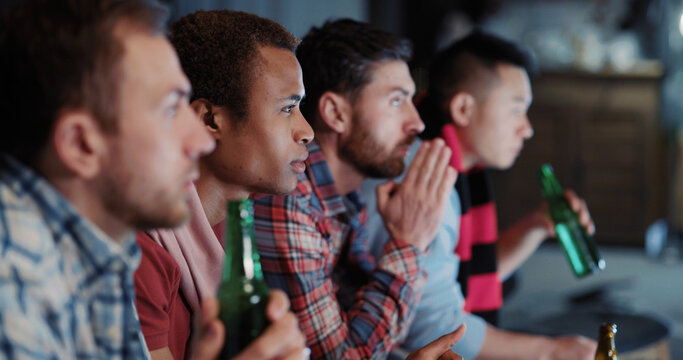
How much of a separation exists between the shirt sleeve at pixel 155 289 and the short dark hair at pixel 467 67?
3.40 feet

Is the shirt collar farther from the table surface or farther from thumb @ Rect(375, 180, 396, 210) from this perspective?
the table surface

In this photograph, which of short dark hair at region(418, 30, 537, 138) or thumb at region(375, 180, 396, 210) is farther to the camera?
short dark hair at region(418, 30, 537, 138)

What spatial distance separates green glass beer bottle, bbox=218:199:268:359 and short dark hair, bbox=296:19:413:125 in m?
0.76

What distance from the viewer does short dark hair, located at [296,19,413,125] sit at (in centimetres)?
138

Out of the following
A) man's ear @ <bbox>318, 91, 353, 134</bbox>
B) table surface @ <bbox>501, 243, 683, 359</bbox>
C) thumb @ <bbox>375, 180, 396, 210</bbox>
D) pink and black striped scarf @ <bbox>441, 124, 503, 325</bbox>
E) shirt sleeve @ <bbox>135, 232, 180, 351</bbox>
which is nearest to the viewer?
shirt sleeve @ <bbox>135, 232, 180, 351</bbox>

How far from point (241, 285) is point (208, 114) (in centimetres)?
46

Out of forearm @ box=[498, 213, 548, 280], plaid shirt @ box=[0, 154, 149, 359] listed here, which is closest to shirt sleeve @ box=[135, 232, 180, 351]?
plaid shirt @ box=[0, 154, 149, 359]

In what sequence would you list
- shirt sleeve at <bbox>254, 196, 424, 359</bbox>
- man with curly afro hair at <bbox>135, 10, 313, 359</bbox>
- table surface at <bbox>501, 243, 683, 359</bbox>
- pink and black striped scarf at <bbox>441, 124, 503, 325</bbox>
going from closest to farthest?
man with curly afro hair at <bbox>135, 10, 313, 359</bbox> < shirt sleeve at <bbox>254, 196, 424, 359</bbox> < pink and black striped scarf at <bbox>441, 124, 503, 325</bbox> < table surface at <bbox>501, 243, 683, 359</bbox>

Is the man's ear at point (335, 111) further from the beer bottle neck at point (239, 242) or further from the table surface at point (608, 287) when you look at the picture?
the table surface at point (608, 287)

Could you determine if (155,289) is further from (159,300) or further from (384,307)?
(384,307)

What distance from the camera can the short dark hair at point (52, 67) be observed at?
582mm

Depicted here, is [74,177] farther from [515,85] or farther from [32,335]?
[515,85]

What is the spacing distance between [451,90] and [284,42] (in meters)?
0.90

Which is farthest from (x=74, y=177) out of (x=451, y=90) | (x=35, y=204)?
(x=451, y=90)
